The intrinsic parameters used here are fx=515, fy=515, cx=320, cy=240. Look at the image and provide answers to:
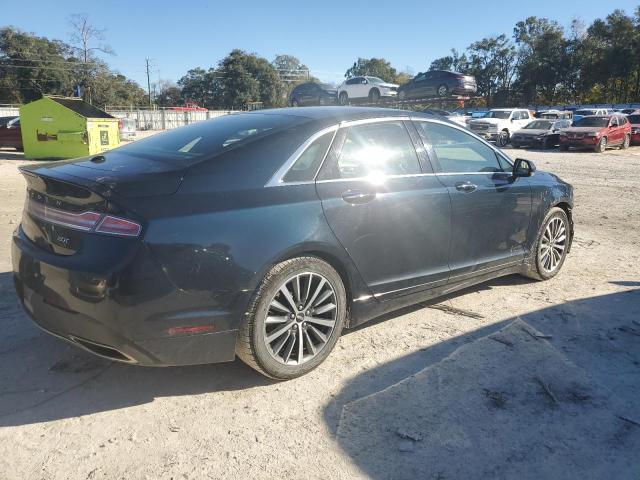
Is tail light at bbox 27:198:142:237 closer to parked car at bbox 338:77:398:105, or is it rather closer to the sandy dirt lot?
the sandy dirt lot

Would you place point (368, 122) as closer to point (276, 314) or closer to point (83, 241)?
point (276, 314)

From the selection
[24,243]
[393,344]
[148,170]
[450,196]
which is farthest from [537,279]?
[24,243]

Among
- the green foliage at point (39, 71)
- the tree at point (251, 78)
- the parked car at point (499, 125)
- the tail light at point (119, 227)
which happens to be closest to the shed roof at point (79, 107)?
the tail light at point (119, 227)

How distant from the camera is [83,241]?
8.57ft

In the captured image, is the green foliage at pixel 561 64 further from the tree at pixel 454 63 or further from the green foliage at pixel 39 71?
the green foliage at pixel 39 71

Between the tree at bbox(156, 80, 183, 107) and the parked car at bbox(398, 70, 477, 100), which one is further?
the tree at bbox(156, 80, 183, 107)

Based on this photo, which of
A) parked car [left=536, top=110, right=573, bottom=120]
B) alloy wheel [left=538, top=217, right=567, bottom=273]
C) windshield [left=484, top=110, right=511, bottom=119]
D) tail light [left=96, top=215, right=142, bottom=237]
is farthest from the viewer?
parked car [left=536, top=110, right=573, bottom=120]

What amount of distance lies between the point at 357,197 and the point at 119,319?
5.30 feet

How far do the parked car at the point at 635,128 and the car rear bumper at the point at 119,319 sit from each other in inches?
1107

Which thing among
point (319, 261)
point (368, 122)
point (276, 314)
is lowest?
point (276, 314)

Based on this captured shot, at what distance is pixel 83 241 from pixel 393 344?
7.03ft

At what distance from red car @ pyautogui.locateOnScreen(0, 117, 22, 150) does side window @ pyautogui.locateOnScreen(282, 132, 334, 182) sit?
1827cm

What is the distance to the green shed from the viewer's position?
15.1 meters

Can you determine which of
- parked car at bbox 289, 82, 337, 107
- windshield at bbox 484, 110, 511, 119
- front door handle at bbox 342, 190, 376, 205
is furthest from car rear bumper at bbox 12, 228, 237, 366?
windshield at bbox 484, 110, 511, 119
